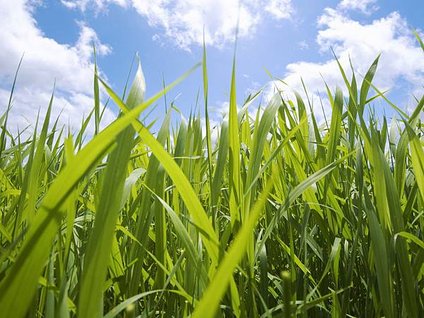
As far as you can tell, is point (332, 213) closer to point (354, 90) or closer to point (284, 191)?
point (284, 191)

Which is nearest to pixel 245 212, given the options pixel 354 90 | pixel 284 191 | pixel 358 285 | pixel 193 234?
pixel 193 234

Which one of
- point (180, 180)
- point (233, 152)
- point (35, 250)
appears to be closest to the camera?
point (35, 250)

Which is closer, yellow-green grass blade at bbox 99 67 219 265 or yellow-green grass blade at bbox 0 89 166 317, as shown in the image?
yellow-green grass blade at bbox 0 89 166 317

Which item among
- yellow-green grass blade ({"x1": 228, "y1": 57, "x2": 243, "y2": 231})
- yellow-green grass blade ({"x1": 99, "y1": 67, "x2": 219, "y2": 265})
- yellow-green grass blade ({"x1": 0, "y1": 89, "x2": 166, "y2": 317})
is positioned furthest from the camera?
yellow-green grass blade ({"x1": 228, "y1": 57, "x2": 243, "y2": 231})

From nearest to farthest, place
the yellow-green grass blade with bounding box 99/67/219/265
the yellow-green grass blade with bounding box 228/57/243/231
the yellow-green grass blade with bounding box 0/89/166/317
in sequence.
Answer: the yellow-green grass blade with bounding box 0/89/166/317
the yellow-green grass blade with bounding box 99/67/219/265
the yellow-green grass blade with bounding box 228/57/243/231

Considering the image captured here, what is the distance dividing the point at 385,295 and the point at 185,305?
27 cm

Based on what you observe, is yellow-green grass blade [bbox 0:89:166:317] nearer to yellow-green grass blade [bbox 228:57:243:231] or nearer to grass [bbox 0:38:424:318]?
grass [bbox 0:38:424:318]

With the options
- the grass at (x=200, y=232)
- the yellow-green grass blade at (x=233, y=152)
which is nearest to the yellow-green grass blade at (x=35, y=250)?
the grass at (x=200, y=232)

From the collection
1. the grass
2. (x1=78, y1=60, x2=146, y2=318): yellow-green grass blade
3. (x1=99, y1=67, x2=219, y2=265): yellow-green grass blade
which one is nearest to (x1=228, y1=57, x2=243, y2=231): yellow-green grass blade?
the grass

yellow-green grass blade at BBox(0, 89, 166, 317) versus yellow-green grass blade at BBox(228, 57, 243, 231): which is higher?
yellow-green grass blade at BBox(228, 57, 243, 231)

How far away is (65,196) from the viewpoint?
274 mm

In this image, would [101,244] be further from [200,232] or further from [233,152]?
[233,152]

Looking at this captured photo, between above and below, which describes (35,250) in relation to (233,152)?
below

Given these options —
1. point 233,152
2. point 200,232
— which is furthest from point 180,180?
point 233,152
